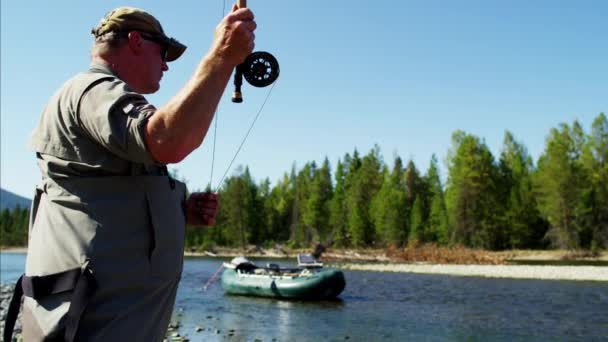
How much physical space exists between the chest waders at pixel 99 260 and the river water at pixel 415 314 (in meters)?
16.1

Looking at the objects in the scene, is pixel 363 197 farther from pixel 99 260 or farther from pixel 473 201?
pixel 99 260

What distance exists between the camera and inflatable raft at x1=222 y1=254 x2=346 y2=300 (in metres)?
27.7

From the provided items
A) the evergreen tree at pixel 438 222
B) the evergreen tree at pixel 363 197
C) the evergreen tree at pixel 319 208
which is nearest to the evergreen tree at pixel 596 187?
the evergreen tree at pixel 438 222

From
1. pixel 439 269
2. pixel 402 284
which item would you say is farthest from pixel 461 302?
pixel 439 269

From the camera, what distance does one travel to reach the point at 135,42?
6.49ft

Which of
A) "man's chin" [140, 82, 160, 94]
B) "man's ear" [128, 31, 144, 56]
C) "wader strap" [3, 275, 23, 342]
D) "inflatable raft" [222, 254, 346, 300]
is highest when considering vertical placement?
"man's ear" [128, 31, 144, 56]

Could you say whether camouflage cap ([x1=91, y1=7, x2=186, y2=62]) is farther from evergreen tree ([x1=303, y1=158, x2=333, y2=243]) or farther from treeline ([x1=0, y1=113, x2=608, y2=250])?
evergreen tree ([x1=303, y1=158, x2=333, y2=243])

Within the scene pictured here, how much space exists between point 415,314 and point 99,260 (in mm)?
22032

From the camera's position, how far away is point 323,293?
27688mm

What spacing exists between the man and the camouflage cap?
15cm

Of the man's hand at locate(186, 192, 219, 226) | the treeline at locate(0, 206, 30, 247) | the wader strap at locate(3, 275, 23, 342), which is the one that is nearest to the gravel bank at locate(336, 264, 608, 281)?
the man's hand at locate(186, 192, 219, 226)

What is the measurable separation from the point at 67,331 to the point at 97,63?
91cm

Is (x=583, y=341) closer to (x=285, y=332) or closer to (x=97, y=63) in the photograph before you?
(x=285, y=332)

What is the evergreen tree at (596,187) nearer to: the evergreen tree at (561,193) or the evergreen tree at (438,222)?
the evergreen tree at (561,193)
